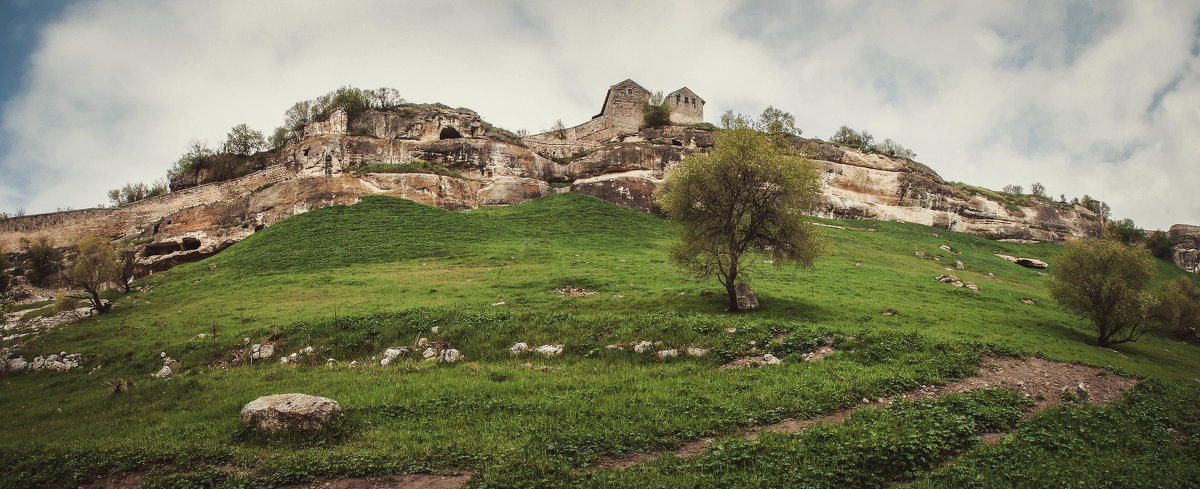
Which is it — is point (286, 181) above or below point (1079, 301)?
above

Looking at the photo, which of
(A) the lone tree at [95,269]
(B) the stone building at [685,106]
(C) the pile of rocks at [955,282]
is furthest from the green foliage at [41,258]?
(C) the pile of rocks at [955,282]

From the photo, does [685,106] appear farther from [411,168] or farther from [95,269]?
[95,269]

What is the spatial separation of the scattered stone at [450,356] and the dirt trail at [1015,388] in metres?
7.45

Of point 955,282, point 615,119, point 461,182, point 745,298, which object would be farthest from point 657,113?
point 745,298

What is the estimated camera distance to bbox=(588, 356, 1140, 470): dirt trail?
7846mm

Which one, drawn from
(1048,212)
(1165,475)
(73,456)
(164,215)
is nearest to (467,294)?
(73,456)

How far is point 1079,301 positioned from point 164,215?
69.5 metres

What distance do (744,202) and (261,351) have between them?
1764 centimetres

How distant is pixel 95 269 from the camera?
21969 mm

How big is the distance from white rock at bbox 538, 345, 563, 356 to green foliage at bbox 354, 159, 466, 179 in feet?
116

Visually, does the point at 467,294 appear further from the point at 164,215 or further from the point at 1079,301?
the point at 164,215

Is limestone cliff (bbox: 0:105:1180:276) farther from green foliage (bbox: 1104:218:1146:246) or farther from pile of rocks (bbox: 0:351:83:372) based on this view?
pile of rocks (bbox: 0:351:83:372)

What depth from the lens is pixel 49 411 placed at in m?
11.3

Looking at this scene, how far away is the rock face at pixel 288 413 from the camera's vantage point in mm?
8352
